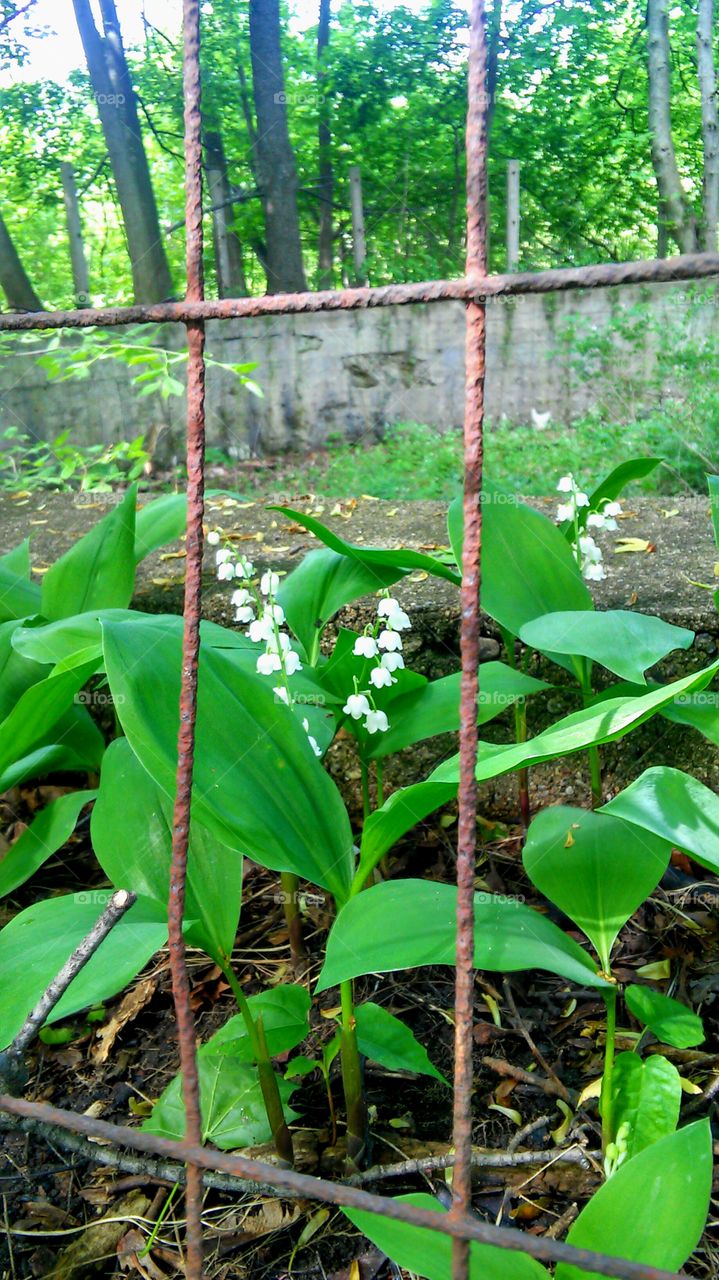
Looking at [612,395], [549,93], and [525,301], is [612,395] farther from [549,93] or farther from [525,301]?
[549,93]

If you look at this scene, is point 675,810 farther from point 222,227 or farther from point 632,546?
point 222,227

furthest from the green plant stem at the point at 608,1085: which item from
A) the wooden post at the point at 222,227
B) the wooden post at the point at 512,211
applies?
the wooden post at the point at 222,227

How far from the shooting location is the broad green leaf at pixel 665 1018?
2.99ft

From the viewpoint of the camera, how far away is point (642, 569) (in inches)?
70.7

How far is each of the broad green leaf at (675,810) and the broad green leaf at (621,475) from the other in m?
0.57

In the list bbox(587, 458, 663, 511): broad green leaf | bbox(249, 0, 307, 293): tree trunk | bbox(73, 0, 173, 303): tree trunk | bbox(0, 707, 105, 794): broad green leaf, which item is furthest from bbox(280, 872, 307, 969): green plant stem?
bbox(249, 0, 307, 293): tree trunk

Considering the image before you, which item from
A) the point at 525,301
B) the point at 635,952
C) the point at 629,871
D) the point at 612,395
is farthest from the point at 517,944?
the point at 525,301

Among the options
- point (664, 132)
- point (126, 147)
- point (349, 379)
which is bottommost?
point (349, 379)

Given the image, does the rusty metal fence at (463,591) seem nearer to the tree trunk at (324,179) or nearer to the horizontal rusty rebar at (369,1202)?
the horizontal rusty rebar at (369,1202)

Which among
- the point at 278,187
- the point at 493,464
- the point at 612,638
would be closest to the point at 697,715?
the point at 612,638

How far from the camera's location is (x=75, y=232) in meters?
6.28

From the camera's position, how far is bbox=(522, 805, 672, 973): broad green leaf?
0.92 meters

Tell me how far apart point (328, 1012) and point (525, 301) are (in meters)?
6.82

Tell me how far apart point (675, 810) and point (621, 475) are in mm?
748
